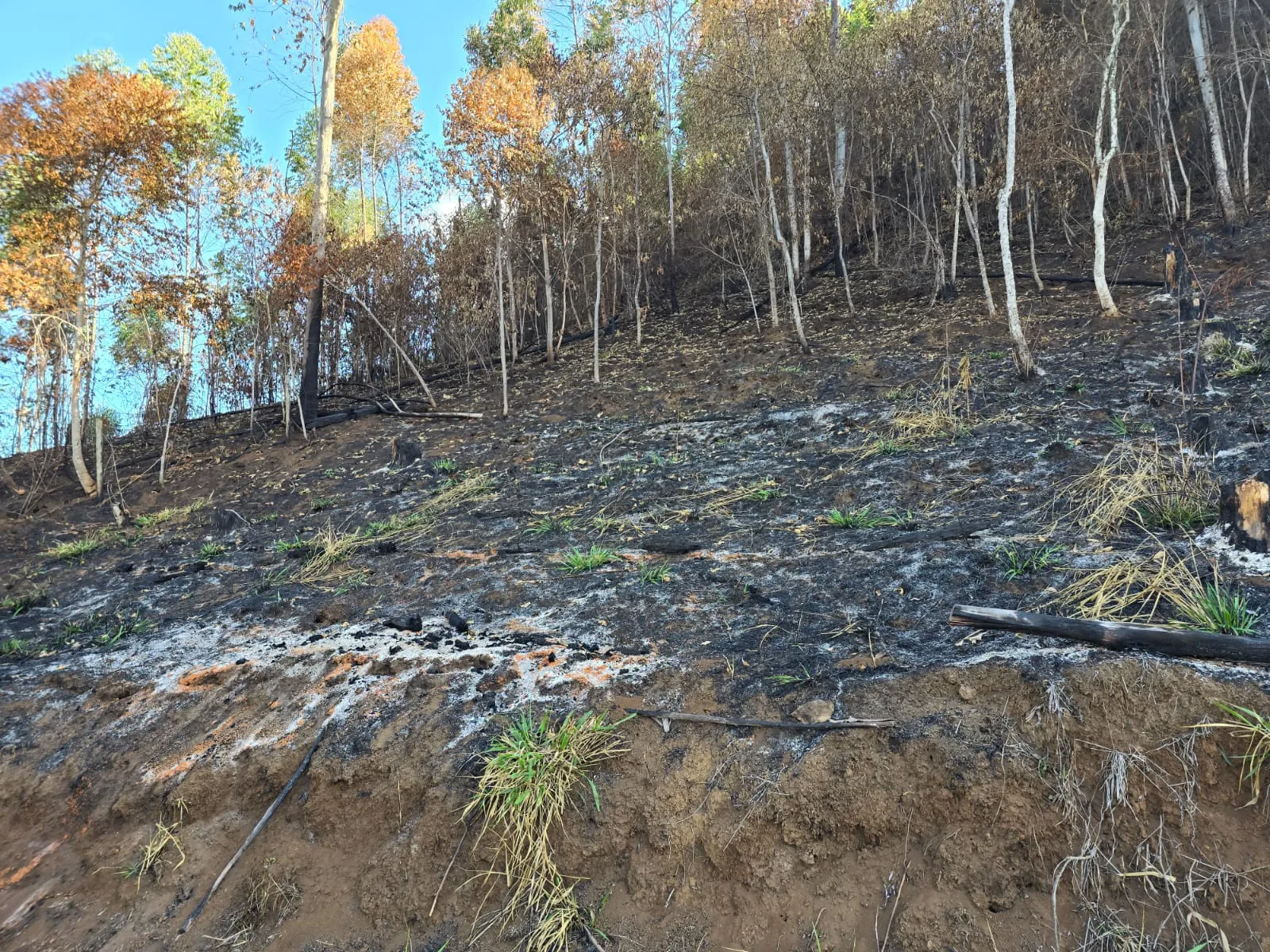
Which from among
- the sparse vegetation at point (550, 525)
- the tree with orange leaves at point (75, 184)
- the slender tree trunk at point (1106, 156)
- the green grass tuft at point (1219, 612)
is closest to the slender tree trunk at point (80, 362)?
the tree with orange leaves at point (75, 184)

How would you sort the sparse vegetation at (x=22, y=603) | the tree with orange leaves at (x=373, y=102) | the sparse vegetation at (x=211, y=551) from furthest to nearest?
the tree with orange leaves at (x=373, y=102)
the sparse vegetation at (x=211, y=551)
the sparse vegetation at (x=22, y=603)

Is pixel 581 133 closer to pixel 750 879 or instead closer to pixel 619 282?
pixel 619 282

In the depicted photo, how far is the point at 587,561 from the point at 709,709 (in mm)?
2055

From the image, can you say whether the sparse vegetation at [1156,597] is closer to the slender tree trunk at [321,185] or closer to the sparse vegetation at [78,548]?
the sparse vegetation at [78,548]

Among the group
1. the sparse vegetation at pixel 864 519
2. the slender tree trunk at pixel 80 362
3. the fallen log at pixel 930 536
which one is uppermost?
the slender tree trunk at pixel 80 362

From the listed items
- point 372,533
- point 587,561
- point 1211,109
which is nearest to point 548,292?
point 372,533

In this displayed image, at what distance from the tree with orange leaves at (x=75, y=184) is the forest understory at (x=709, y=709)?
5834 millimetres

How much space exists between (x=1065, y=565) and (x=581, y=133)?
12.3 meters

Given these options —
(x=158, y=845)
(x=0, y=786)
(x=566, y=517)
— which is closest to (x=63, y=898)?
(x=158, y=845)

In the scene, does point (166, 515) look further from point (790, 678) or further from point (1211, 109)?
point (1211, 109)

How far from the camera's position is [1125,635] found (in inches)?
97.6

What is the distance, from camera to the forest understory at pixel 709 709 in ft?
6.89

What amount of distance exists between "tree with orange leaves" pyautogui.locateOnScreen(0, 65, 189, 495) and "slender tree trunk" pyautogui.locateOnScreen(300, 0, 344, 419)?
2.46m

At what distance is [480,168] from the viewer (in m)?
11.9
